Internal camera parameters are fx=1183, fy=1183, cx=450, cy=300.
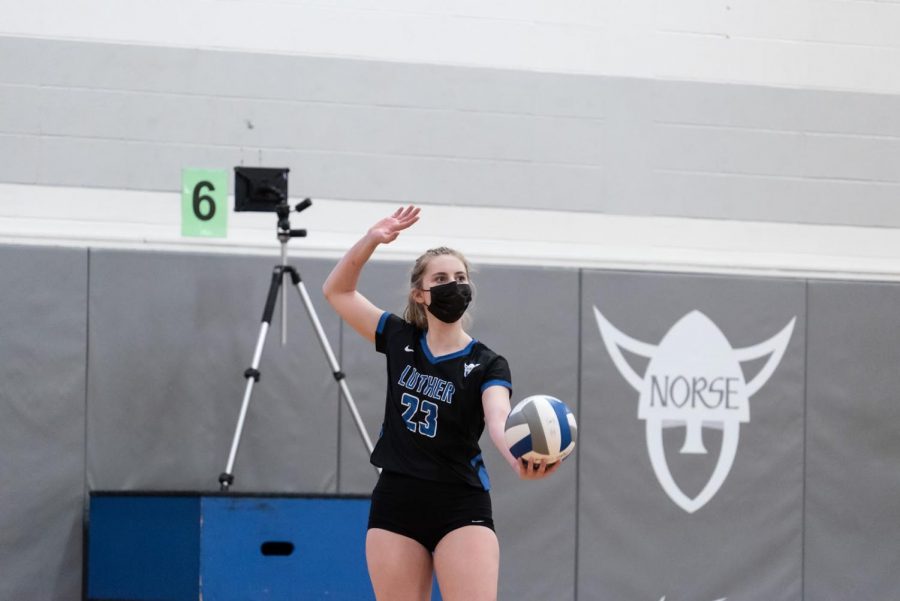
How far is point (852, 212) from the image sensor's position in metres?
7.87

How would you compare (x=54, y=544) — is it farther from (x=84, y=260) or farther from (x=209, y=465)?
(x=84, y=260)

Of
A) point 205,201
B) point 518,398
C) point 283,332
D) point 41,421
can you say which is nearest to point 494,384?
point 283,332

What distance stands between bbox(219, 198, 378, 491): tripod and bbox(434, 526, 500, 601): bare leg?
265 cm

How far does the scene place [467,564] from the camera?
3.86m

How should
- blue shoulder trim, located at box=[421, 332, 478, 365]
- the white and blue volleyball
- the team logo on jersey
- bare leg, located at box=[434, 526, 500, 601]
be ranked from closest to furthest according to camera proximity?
the white and blue volleyball → bare leg, located at box=[434, 526, 500, 601] → blue shoulder trim, located at box=[421, 332, 478, 365] → the team logo on jersey

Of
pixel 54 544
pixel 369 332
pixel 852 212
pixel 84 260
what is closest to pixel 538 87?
pixel 852 212

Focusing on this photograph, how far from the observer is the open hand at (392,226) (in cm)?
429

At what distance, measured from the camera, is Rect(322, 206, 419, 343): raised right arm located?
430 cm

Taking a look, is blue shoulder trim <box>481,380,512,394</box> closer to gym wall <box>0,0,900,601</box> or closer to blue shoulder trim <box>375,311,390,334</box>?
blue shoulder trim <box>375,311,390,334</box>

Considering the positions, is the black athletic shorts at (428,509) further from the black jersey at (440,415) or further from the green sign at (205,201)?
the green sign at (205,201)

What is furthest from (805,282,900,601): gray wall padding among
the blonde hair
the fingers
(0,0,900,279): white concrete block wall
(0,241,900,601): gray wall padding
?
the fingers

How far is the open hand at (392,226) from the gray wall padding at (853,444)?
4131 mm

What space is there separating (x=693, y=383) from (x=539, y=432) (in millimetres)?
4053

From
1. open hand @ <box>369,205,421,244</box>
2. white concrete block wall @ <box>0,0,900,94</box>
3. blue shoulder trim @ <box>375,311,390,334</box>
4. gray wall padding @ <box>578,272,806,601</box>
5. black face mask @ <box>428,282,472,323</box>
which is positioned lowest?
gray wall padding @ <box>578,272,806,601</box>
